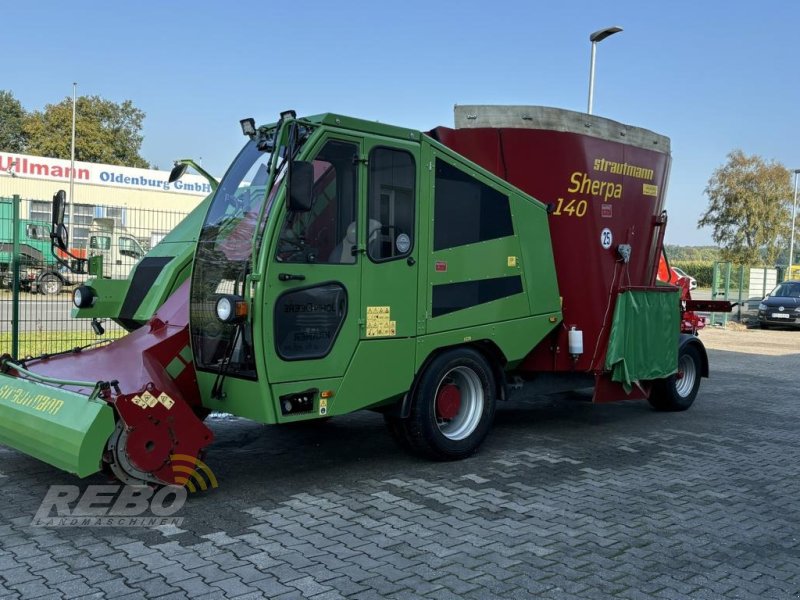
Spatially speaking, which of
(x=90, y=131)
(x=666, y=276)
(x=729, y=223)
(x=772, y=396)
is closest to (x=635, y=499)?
(x=666, y=276)

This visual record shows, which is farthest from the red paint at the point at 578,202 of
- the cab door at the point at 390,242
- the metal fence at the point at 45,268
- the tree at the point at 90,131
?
the tree at the point at 90,131

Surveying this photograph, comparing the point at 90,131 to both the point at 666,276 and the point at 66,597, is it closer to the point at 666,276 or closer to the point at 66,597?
the point at 666,276

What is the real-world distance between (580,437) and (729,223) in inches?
1424

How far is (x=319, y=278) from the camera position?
4949 mm

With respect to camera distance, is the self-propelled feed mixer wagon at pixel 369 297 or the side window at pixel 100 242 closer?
the self-propelled feed mixer wagon at pixel 369 297

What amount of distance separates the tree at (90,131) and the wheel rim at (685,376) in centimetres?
4906

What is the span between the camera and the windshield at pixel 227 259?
16.1 feet

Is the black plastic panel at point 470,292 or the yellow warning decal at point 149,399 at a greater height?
the black plastic panel at point 470,292

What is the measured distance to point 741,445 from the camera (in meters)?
7.12

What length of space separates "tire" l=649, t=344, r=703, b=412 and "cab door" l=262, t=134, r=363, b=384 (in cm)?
493

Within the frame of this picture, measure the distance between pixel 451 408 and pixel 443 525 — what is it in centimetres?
154

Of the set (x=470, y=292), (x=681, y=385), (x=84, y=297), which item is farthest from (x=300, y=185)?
(x=681, y=385)

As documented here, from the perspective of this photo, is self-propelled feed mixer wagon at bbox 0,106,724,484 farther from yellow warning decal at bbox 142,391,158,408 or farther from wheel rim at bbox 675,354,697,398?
wheel rim at bbox 675,354,697,398

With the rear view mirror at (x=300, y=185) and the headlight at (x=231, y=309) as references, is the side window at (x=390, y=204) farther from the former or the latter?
the headlight at (x=231, y=309)
